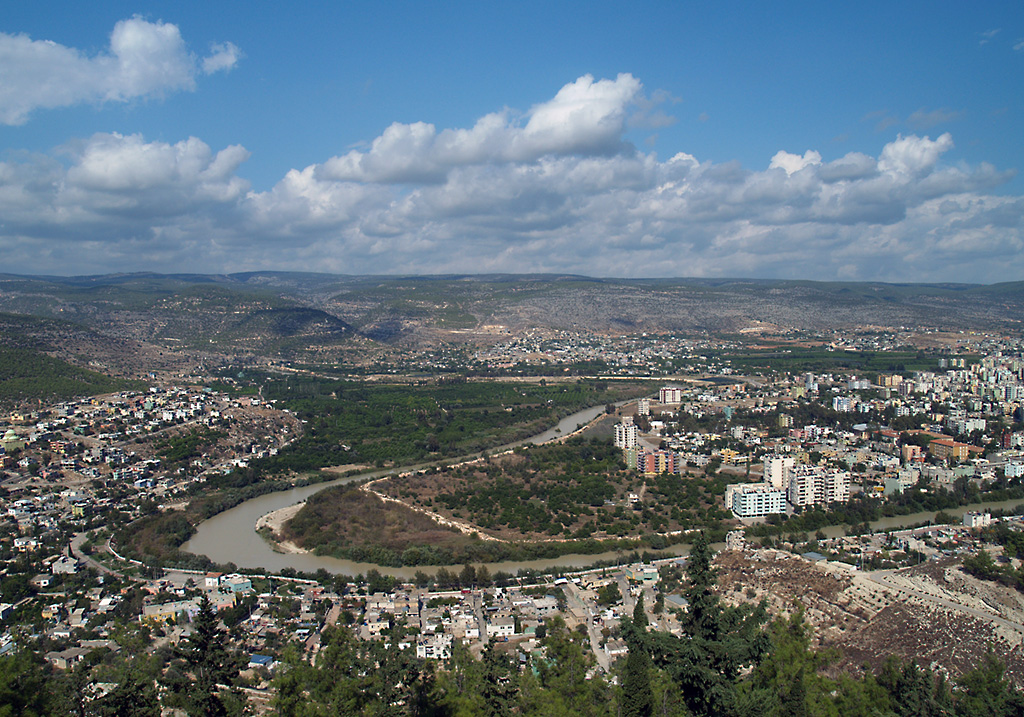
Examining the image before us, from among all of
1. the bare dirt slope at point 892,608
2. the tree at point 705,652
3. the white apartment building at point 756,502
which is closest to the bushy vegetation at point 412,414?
the white apartment building at point 756,502

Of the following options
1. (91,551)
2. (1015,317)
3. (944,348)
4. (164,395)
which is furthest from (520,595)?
(1015,317)

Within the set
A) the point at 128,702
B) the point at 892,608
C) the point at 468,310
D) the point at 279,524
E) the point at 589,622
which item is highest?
the point at 468,310

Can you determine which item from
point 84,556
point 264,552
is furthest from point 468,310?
point 84,556

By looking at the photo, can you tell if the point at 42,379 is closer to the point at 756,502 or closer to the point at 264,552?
the point at 264,552

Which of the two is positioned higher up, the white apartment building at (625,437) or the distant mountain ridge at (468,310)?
the distant mountain ridge at (468,310)

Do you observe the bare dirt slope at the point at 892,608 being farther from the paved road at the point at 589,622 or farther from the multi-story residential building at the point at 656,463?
the multi-story residential building at the point at 656,463

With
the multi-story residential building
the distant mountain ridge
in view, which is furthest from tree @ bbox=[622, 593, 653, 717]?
the distant mountain ridge
